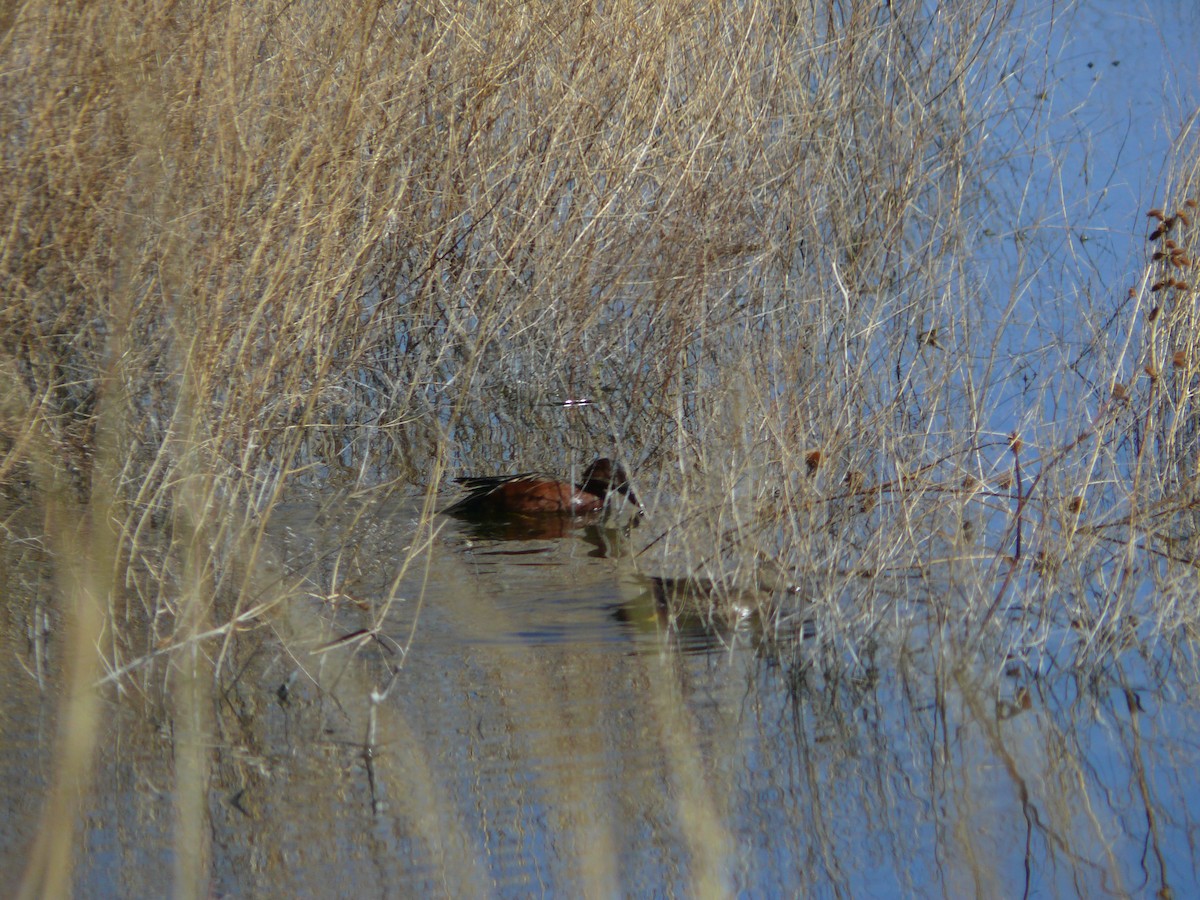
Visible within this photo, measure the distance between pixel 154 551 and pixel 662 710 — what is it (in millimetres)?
1596

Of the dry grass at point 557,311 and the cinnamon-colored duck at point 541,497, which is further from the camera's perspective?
the cinnamon-colored duck at point 541,497

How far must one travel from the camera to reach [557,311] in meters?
5.93

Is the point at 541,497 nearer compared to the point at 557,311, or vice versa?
the point at 541,497

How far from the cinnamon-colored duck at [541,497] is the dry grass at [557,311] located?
182 mm

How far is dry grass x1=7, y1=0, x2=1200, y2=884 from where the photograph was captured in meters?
3.96

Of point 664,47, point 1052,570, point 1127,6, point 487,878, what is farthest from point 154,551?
point 1127,6

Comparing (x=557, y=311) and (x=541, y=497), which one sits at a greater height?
(x=557, y=311)

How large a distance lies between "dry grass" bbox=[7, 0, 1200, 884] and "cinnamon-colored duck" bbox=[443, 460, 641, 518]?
0.60 ft

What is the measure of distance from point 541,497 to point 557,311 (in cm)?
109

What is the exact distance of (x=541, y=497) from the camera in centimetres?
508

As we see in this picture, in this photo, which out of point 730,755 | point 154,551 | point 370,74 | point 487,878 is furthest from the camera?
point 370,74

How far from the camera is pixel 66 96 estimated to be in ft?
14.4

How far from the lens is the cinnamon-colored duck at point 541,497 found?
5.04 m

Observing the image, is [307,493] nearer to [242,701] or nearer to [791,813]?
[242,701]
